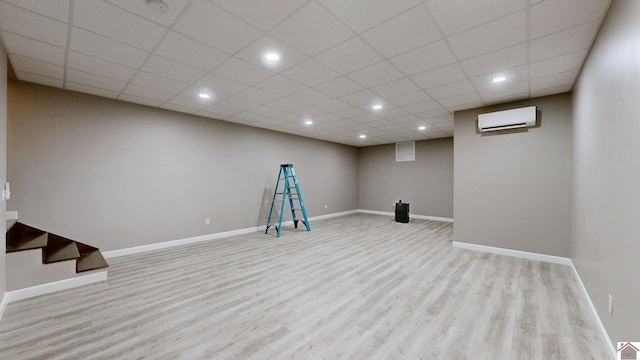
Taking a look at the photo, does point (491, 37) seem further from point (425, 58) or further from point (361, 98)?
point (361, 98)

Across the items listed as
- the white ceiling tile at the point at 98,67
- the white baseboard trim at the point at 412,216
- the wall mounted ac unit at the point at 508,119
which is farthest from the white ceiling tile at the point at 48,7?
the white baseboard trim at the point at 412,216

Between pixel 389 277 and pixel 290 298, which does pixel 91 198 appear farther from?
pixel 389 277

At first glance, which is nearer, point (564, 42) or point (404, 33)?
point (404, 33)

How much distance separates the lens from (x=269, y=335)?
2.04 meters

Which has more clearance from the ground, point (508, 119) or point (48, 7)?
point (48, 7)

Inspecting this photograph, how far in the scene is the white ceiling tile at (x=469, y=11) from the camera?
1867 millimetres

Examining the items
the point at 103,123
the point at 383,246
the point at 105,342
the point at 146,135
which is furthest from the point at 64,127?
the point at 383,246

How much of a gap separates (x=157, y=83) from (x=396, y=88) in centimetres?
331

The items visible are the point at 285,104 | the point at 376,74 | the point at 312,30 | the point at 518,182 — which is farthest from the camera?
the point at 285,104

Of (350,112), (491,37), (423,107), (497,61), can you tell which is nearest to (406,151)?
(423,107)

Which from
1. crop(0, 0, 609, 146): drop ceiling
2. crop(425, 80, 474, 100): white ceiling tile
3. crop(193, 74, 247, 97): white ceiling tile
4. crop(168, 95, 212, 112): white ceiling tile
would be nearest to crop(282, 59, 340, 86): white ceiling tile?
crop(0, 0, 609, 146): drop ceiling

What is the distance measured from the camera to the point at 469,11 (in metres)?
1.95

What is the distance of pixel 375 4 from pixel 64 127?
452 cm

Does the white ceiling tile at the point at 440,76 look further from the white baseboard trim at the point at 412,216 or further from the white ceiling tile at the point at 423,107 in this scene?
the white baseboard trim at the point at 412,216
